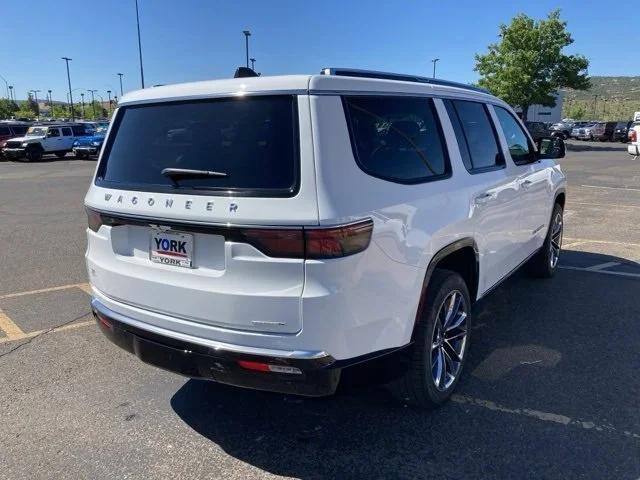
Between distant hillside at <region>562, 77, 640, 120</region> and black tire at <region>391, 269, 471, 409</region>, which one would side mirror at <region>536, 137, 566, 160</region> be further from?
distant hillside at <region>562, 77, 640, 120</region>

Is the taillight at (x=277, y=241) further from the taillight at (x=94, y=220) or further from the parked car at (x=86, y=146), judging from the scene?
the parked car at (x=86, y=146)

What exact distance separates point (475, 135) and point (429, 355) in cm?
172

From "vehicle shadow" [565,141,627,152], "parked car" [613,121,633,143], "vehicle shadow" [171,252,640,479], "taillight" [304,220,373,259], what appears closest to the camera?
"taillight" [304,220,373,259]

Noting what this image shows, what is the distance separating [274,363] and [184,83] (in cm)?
155

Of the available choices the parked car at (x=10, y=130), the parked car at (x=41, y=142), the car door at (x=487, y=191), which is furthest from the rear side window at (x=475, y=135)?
the parked car at (x=10, y=130)

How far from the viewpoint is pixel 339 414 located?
10.7 feet

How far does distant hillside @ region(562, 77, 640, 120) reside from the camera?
101m

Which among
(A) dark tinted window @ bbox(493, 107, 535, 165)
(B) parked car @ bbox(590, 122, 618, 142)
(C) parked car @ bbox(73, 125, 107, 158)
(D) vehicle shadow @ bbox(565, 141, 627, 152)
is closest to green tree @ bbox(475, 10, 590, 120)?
(D) vehicle shadow @ bbox(565, 141, 627, 152)

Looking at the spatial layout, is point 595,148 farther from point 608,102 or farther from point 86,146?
point 608,102

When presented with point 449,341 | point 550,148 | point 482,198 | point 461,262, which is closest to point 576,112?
point 550,148

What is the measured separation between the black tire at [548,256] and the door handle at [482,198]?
202 centimetres

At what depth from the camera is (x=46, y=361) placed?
400 centimetres

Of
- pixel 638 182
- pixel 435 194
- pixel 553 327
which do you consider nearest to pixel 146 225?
pixel 435 194

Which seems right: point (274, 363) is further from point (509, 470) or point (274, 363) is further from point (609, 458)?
point (609, 458)
